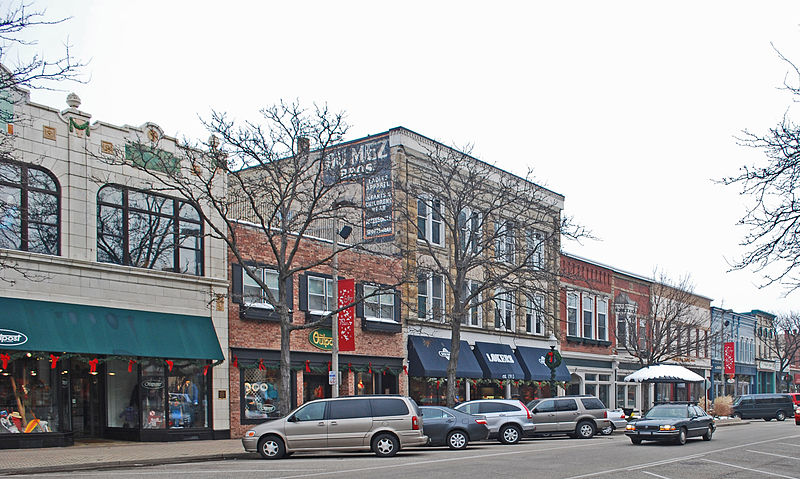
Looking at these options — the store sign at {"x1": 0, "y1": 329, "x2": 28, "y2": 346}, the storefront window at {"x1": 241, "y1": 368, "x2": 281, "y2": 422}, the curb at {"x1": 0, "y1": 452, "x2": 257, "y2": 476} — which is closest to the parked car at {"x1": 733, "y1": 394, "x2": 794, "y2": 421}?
the storefront window at {"x1": 241, "y1": 368, "x2": 281, "y2": 422}

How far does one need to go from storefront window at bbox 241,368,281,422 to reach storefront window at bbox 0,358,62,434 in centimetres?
686

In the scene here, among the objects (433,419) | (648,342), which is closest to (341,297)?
(433,419)

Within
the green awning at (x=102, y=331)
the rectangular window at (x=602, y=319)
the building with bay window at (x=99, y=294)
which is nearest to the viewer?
the green awning at (x=102, y=331)

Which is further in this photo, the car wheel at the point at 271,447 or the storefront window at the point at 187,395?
the storefront window at the point at 187,395

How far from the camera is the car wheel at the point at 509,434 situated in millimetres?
28516

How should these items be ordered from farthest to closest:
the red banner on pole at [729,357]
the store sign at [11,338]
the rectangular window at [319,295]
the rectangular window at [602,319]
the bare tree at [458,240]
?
the red banner on pole at [729,357] < the rectangular window at [602,319] < the bare tree at [458,240] < the rectangular window at [319,295] < the store sign at [11,338]

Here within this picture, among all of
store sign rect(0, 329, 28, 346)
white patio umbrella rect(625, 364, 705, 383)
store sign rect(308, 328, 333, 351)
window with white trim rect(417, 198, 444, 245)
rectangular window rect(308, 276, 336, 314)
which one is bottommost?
white patio umbrella rect(625, 364, 705, 383)

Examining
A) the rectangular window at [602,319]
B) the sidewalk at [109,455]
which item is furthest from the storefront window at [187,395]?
the rectangular window at [602,319]

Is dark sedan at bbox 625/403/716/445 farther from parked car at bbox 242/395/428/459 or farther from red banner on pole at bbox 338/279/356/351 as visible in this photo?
red banner on pole at bbox 338/279/356/351

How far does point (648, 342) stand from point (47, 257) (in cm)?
3755

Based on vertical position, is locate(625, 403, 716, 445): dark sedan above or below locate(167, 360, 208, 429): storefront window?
below

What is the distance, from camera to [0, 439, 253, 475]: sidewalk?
18523 millimetres

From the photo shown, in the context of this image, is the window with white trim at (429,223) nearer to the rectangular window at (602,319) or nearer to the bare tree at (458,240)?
the bare tree at (458,240)

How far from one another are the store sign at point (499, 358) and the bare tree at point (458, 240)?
4.50ft
